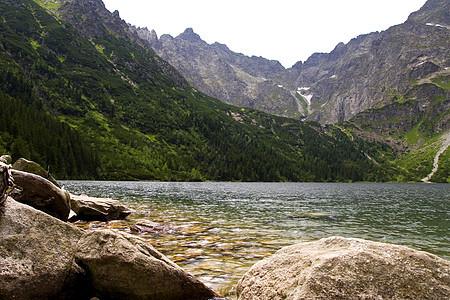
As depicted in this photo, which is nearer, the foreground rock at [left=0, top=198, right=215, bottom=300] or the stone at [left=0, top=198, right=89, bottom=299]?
the stone at [left=0, top=198, right=89, bottom=299]

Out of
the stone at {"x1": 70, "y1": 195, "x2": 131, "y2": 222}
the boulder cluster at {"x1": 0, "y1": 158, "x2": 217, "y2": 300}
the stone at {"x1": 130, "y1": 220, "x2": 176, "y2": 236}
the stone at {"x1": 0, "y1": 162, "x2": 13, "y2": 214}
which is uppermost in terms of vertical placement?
the stone at {"x1": 0, "y1": 162, "x2": 13, "y2": 214}

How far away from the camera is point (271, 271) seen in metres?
8.85

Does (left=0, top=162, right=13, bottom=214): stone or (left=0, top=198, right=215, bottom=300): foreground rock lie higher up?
(left=0, top=162, right=13, bottom=214): stone

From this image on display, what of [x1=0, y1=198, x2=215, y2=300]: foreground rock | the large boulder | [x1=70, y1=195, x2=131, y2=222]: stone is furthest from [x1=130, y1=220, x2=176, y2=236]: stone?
[x1=0, y1=198, x2=215, y2=300]: foreground rock

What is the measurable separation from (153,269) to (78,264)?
89.9 inches

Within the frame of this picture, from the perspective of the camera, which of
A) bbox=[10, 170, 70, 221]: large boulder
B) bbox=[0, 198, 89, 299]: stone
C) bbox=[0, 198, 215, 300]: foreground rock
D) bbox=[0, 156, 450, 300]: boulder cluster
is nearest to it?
bbox=[0, 156, 450, 300]: boulder cluster

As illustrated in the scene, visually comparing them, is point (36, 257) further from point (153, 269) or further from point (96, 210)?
point (96, 210)

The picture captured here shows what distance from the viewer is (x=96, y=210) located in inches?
1068

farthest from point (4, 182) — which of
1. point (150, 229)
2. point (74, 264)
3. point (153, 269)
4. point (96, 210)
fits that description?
point (96, 210)

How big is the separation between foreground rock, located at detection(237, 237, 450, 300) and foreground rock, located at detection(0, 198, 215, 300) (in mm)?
3048

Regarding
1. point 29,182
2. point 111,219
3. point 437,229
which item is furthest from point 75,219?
point 437,229

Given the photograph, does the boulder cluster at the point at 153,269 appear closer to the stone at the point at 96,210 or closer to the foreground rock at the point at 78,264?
the foreground rock at the point at 78,264

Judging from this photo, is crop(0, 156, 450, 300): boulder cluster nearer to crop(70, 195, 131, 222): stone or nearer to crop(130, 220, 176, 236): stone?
crop(130, 220, 176, 236): stone

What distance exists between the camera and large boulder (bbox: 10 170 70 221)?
1633 cm
